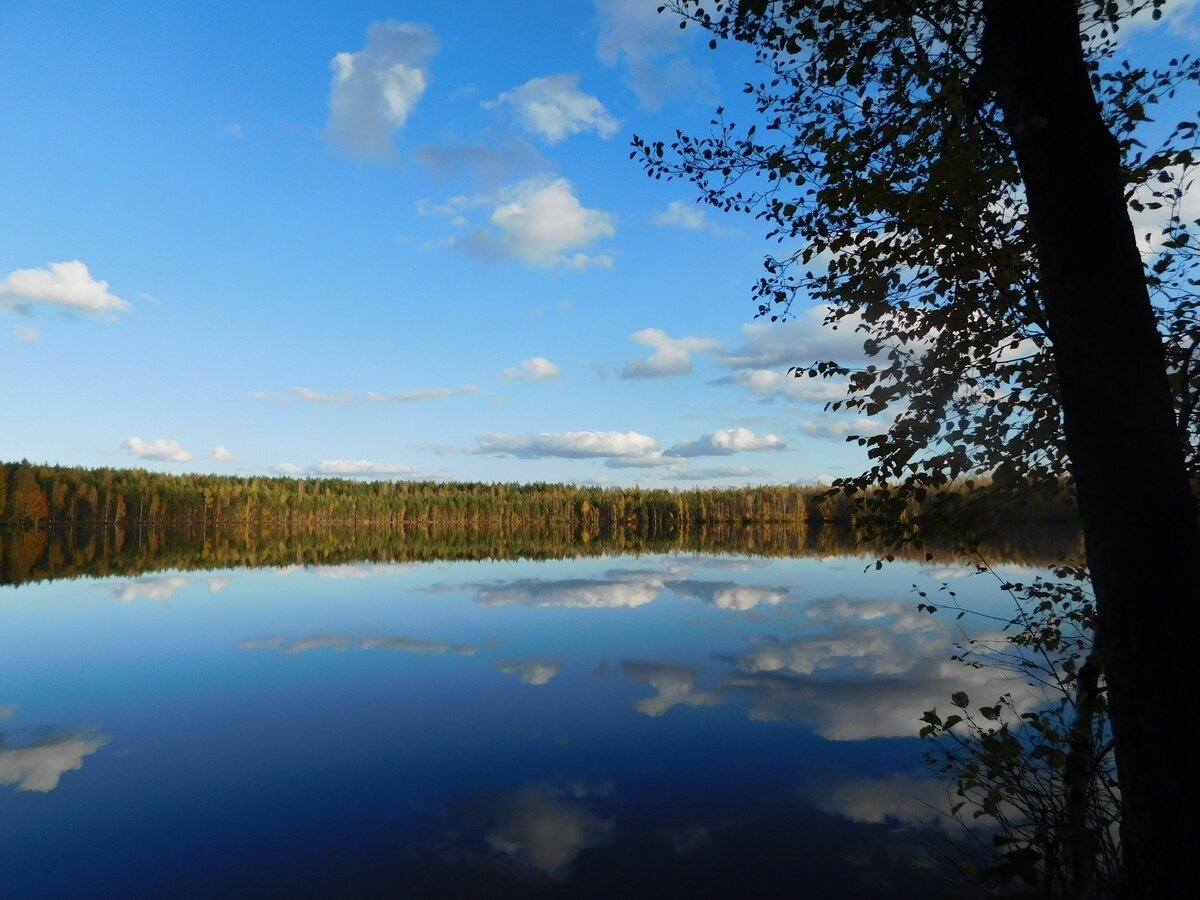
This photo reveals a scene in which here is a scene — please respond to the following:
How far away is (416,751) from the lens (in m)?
7.87

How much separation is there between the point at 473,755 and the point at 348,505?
9269 cm

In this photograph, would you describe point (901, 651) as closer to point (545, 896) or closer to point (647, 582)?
point (545, 896)

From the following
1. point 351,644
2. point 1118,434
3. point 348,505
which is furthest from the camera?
point 348,505

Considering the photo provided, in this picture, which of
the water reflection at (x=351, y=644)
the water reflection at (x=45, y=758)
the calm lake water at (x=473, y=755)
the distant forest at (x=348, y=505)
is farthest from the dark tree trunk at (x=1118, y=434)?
A: the distant forest at (x=348, y=505)

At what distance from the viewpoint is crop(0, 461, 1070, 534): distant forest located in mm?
76875

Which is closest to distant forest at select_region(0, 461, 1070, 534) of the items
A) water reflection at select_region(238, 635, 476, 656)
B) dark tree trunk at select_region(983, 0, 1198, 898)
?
water reflection at select_region(238, 635, 476, 656)

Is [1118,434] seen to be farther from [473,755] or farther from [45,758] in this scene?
[45,758]

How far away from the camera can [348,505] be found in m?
94.2

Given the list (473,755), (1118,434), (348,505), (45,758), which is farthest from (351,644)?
(348,505)


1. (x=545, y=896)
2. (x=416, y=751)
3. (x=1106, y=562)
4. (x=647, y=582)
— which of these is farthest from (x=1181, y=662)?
(x=647, y=582)

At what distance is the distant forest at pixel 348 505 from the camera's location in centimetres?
7688

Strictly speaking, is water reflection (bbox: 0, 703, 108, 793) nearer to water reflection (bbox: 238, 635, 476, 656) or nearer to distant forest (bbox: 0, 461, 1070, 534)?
water reflection (bbox: 238, 635, 476, 656)

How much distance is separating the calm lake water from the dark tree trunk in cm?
296

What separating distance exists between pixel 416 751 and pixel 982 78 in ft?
26.5
